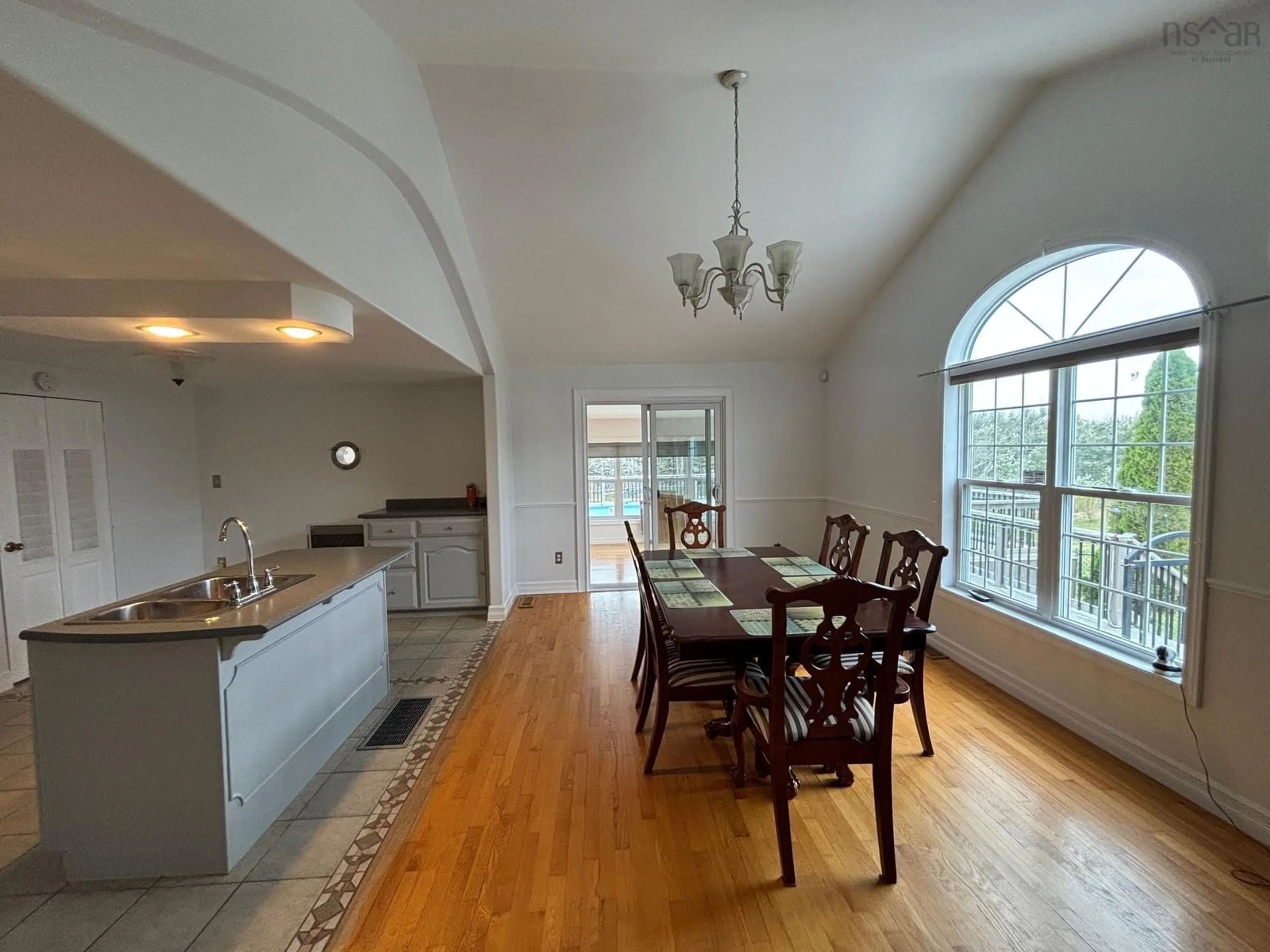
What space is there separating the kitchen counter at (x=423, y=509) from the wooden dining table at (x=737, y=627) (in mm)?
2504

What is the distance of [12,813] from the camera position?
2.08 metres

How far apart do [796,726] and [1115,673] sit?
1.69 metres

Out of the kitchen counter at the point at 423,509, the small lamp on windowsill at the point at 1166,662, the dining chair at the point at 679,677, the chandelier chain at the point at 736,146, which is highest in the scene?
the chandelier chain at the point at 736,146

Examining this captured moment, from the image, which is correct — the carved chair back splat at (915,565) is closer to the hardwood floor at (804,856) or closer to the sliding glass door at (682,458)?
the hardwood floor at (804,856)

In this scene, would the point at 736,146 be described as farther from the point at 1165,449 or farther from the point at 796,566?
the point at 1165,449

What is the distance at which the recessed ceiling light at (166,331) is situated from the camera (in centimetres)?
218

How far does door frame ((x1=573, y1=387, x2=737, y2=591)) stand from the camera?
509 centimetres

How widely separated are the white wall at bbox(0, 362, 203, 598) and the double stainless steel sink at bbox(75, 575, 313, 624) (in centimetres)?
236

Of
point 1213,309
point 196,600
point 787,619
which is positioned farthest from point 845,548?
point 196,600

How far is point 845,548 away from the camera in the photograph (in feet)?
9.73

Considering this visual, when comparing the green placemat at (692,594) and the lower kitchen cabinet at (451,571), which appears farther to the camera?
the lower kitchen cabinet at (451,571)

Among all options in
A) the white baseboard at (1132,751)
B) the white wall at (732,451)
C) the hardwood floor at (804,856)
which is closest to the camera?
the hardwood floor at (804,856)

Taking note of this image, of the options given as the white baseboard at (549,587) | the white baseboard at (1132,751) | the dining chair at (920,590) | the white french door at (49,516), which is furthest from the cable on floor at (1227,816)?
the white french door at (49,516)

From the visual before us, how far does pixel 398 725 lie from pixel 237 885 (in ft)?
3.35
